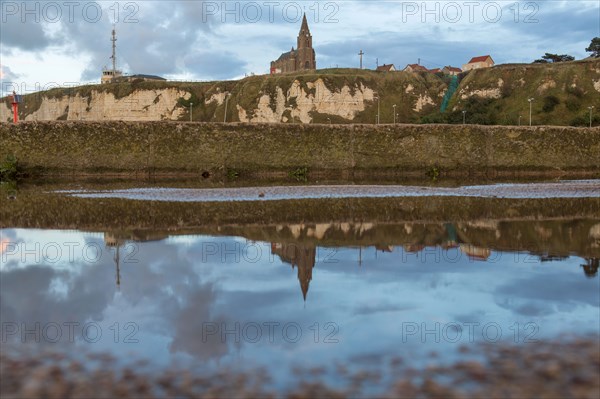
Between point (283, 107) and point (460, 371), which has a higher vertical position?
point (283, 107)

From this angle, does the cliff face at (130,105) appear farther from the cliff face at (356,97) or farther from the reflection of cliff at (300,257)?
the reflection of cliff at (300,257)

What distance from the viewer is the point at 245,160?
195 ft

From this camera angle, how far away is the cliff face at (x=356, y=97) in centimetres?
11269

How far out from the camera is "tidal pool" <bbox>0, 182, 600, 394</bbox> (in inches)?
313

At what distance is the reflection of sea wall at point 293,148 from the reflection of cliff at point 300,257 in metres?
42.8

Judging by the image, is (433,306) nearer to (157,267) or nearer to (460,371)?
(460,371)

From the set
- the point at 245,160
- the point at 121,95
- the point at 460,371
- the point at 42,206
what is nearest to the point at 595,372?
the point at 460,371

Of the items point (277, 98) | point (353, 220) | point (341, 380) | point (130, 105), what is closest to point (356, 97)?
point (277, 98)

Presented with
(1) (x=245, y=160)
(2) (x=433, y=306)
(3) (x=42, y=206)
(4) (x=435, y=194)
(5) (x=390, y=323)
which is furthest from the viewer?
(1) (x=245, y=160)

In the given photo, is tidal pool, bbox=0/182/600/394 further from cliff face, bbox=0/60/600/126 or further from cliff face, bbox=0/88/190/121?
cliff face, bbox=0/88/190/121

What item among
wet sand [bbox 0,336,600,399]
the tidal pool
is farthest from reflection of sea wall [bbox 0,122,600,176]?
wet sand [bbox 0,336,600,399]

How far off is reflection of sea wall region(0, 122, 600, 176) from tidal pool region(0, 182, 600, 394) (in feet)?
122

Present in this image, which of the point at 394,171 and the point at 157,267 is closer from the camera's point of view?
the point at 157,267

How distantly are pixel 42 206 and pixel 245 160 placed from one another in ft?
109
